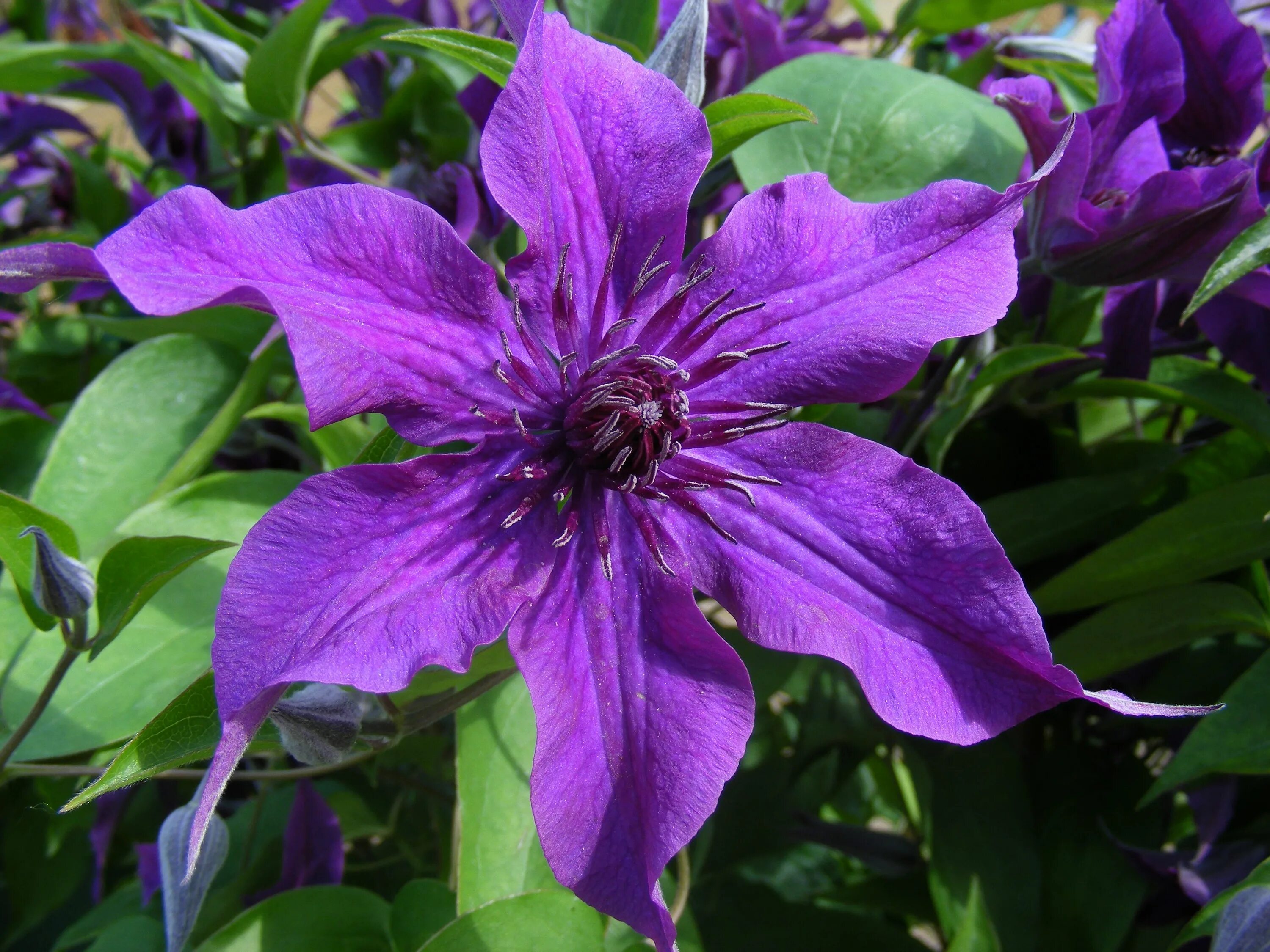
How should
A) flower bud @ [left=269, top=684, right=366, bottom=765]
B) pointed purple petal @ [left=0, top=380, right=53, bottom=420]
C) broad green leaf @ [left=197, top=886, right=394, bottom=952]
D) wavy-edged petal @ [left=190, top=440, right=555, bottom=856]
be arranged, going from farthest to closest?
pointed purple petal @ [left=0, top=380, right=53, bottom=420], broad green leaf @ [left=197, top=886, right=394, bottom=952], flower bud @ [left=269, top=684, right=366, bottom=765], wavy-edged petal @ [left=190, top=440, right=555, bottom=856]

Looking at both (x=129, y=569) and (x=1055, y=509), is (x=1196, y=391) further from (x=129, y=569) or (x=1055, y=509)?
(x=129, y=569)

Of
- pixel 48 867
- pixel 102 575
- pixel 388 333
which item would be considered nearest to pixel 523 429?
pixel 388 333

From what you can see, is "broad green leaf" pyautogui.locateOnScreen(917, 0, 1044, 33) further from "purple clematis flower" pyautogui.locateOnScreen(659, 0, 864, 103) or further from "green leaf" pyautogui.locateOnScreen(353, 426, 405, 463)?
"green leaf" pyautogui.locateOnScreen(353, 426, 405, 463)

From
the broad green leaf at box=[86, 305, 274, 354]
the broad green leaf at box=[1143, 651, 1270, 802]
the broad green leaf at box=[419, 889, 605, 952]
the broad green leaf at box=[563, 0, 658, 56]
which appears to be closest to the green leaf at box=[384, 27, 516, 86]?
the broad green leaf at box=[563, 0, 658, 56]

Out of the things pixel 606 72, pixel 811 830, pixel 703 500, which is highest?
pixel 606 72

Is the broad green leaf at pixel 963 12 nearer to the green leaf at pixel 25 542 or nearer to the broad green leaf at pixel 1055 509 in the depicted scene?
the broad green leaf at pixel 1055 509

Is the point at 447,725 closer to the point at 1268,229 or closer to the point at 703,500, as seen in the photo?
the point at 703,500
